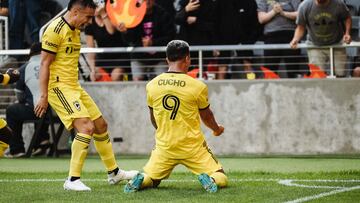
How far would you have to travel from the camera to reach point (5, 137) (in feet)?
39.1

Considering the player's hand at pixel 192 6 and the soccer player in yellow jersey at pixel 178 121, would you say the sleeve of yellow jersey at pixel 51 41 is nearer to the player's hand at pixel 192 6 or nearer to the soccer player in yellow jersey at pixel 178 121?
the soccer player in yellow jersey at pixel 178 121

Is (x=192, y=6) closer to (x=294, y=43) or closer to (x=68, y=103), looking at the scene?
(x=294, y=43)

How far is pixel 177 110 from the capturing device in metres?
10.6

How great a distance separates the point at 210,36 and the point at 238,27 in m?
0.59

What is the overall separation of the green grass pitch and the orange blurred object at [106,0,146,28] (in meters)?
3.08

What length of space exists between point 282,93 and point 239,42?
4.39ft

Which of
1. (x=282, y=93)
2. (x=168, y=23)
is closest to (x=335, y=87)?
(x=282, y=93)

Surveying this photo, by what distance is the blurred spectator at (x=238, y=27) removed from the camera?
1781cm

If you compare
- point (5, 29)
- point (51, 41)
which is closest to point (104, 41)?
point (5, 29)

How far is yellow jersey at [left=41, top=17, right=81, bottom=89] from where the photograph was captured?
11430mm

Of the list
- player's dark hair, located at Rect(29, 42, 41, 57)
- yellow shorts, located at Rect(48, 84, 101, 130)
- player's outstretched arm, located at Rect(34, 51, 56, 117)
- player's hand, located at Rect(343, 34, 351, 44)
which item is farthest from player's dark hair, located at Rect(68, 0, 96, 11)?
player's hand, located at Rect(343, 34, 351, 44)

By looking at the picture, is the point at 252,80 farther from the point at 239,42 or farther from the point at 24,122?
the point at 24,122

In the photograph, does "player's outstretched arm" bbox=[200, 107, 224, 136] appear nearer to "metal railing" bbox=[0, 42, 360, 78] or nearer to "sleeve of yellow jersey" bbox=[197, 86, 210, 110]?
"sleeve of yellow jersey" bbox=[197, 86, 210, 110]

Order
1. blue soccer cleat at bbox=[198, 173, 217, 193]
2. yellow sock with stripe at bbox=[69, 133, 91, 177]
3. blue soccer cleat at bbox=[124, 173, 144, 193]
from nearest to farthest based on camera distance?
blue soccer cleat at bbox=[198, 173, 217, 193]
blue soccer cleat at bbox=[124, 173, 144, 193]
yellow sock with stripe at bbox=[69, 133, 91, 177]
